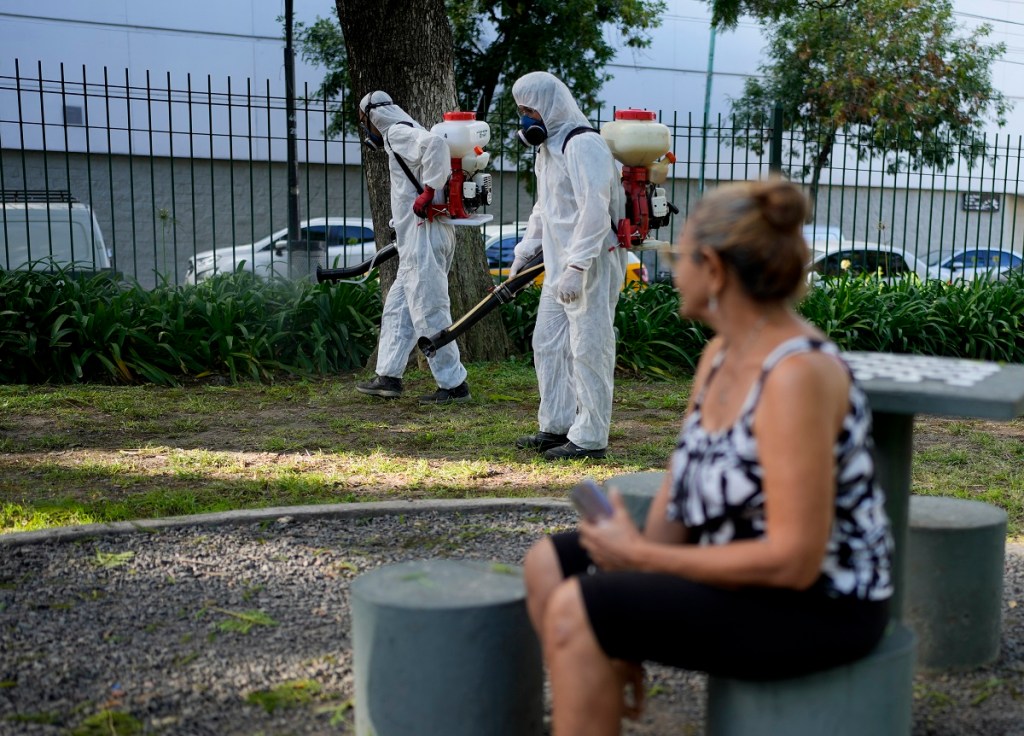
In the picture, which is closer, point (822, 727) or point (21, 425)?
point (822, 727)

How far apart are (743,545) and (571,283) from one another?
3748 mm

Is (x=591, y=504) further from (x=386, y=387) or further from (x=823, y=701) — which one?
(x=386, y=387)

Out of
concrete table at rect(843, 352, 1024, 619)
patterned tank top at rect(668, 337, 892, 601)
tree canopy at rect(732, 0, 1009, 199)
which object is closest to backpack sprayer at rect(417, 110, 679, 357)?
concrete table at rect(843, 352, 1024, 619)

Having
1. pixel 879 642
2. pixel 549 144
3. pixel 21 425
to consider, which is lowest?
pixel 21 425

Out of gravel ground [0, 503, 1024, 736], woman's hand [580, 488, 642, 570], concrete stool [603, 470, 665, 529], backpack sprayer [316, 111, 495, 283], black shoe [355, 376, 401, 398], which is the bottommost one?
gravel ground [0, 503, 1024, 736]

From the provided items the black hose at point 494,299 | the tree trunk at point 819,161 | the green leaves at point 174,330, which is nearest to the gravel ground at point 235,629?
the black hose at point 494,299

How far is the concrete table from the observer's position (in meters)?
2.35

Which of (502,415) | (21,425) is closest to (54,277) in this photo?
(21,425)

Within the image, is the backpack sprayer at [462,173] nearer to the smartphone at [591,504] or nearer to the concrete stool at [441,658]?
the concrete stool at [441,658]

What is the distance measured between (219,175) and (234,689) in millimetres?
25420

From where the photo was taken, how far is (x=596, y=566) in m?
2.42

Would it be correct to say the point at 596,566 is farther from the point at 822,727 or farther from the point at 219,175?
the point at 219,175

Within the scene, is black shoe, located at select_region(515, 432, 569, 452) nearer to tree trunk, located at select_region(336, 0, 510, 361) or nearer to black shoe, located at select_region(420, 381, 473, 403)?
black shoe, located at select_region(420, 381, 473, 403)

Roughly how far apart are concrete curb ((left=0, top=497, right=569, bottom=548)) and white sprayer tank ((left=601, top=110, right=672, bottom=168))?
2.15 metres
